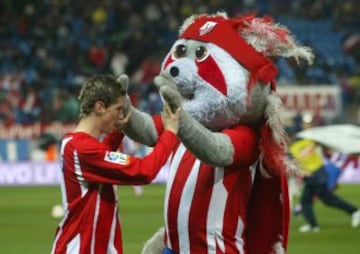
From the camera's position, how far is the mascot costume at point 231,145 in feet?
19.1

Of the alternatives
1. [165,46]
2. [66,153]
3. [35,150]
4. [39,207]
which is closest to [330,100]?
[165,46]

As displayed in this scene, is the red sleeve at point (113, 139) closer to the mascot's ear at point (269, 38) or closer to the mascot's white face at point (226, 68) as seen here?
the mascot's white face at point (226, 68)

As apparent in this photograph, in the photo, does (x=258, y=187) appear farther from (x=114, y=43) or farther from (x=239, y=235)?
(x=114, y=43)

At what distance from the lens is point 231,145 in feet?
18.6

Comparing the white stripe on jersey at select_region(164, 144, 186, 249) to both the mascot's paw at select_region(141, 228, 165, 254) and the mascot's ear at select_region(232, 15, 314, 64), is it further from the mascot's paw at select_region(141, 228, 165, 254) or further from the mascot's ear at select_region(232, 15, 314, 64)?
the mascot's ear at select_region(232, 15, 314, 64)

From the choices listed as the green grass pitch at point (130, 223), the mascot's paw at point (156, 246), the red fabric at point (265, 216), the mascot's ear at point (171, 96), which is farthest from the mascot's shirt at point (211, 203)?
the green grass pitch at point (130, 223)

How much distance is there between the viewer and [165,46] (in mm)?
30453

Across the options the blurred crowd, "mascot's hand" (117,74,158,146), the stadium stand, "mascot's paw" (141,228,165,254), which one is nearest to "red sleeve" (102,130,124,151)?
"mascot's hand" (117,74,158,146)

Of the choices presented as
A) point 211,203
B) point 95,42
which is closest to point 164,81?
point 211,203

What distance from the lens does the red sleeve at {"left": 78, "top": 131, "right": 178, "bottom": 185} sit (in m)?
5.98

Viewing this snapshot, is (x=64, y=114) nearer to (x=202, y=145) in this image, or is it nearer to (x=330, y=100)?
(x=330, y=100)

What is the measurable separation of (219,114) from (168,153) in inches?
13.8

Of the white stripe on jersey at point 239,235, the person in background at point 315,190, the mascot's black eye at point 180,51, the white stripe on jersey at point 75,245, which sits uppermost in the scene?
the mascot's black eye at point 180,51

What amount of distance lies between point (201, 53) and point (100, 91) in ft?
1.98
